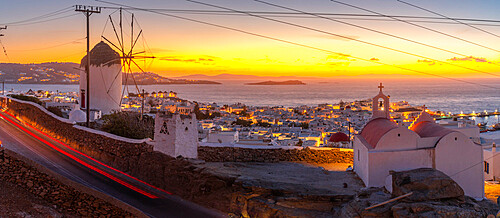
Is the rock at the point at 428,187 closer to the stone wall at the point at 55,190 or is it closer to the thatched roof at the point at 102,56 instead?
the stone wall at the point at 55,190

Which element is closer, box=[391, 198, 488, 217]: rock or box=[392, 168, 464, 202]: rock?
box=[391, 198, 488, 217]: rock

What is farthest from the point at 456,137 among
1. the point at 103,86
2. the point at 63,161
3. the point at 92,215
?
the point at 103,86

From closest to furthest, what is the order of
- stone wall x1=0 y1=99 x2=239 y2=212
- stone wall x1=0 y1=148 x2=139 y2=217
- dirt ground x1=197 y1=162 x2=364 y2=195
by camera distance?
1. dirt ground x1=197 y1=162 x2=364 y2=195
2. stone wall x1=0 y1=148 x2=139 y2=217
3. stone wall x1=0 y1=99 x2=239 y2=212

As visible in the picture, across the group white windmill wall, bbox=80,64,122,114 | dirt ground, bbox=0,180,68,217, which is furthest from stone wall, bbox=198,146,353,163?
white windmill wall, bbox=80,64,122,114

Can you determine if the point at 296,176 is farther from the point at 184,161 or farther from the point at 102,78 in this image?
the point at 102,78

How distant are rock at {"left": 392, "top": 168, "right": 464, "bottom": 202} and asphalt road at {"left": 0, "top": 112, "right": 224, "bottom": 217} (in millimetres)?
5448

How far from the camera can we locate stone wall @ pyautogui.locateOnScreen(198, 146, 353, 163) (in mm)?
17422

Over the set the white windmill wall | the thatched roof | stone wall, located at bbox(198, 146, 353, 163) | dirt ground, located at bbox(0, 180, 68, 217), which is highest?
the thatched roof

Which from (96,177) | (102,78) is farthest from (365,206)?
(102,78)

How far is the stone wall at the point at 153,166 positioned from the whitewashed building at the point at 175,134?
1.12 feet

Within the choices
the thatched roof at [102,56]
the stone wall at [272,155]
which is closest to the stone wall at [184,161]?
the stone wall at [272,155]

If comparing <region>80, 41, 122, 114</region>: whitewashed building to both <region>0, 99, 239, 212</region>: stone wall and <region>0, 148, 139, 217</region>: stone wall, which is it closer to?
<region>0, 99, 239, 212</region>: stone wall

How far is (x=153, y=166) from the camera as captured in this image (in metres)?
16.0

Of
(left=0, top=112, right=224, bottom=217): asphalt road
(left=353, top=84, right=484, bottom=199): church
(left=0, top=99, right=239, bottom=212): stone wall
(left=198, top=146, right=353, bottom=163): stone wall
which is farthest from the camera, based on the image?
(left=198, top=146, right=353, bottom=163): stone wall
